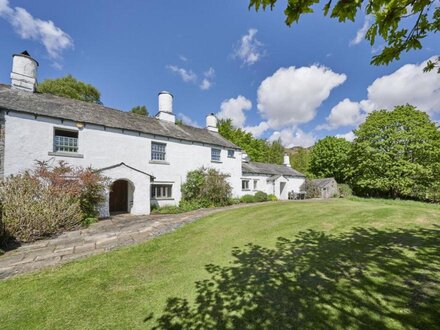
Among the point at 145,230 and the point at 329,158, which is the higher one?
the point at 329,158

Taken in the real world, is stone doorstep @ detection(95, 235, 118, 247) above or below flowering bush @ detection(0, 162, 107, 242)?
below

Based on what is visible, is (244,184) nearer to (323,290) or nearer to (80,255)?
(80,255)

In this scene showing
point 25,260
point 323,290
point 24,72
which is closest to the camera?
point 323,290

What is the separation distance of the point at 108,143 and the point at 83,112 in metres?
2.72

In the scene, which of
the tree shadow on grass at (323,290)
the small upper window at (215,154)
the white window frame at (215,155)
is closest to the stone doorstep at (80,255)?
the tree shadow on grass at (323,290)

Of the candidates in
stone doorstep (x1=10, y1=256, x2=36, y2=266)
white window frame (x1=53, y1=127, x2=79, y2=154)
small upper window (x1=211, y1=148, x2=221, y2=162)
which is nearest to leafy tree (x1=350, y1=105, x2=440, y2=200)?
small upper window (x1=211, y1=148, x2=221, y2=162)

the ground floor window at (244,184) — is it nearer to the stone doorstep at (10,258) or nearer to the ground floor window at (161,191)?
the ground floor window at (161,191)

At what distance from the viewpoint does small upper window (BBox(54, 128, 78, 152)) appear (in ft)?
41.4

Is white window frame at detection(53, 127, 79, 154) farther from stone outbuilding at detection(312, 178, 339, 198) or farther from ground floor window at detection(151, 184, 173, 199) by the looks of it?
stone outbuilding at detection(312, 178, 339, 198)

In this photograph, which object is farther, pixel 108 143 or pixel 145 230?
pixel 108 143

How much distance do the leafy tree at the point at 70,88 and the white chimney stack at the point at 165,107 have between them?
697 inches

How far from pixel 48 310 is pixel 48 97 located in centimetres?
1490

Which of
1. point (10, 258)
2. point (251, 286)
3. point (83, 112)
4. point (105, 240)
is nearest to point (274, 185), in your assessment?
point (83, 112)

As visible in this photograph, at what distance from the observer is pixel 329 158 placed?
1444 inches
